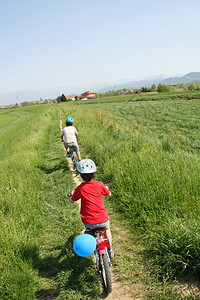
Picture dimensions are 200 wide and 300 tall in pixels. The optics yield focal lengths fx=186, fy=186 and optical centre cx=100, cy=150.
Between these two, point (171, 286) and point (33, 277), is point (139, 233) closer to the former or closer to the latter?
point (171, 286)

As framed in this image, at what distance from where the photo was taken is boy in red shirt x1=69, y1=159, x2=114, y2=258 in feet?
8.63

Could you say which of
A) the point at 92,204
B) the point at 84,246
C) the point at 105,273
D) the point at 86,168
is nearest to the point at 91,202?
the point at 92,204

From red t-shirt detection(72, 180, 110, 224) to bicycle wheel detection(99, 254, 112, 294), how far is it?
0.45 m

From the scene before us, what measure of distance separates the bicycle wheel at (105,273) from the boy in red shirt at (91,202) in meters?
0.26

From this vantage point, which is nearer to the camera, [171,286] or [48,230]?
[171,286]

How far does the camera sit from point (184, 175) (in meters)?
4.12

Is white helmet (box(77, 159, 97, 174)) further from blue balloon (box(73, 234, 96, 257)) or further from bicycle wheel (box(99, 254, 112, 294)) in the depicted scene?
bicycle wheel (box(99, 254, 112, 294))

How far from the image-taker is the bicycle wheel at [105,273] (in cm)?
237

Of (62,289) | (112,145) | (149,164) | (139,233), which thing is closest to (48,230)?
(62,289)

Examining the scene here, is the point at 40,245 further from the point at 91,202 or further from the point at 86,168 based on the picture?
the point at 86,168

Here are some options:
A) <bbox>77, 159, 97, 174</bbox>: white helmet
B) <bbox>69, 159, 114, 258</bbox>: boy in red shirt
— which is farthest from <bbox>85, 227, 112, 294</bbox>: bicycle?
<bbox>77, 159, 97, 174</bbox>: white helmet

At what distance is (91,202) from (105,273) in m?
0.90

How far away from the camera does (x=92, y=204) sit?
8.79 ft

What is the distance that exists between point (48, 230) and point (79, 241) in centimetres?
221
